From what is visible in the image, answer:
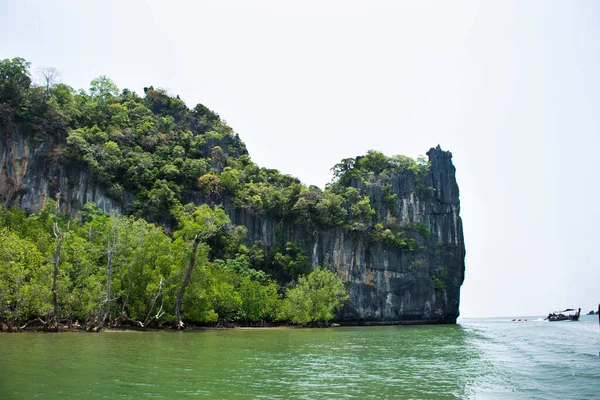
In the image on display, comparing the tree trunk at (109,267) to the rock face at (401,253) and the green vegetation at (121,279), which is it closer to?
the green vegetation at (121,279)

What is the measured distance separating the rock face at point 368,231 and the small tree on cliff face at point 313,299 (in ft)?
25.3

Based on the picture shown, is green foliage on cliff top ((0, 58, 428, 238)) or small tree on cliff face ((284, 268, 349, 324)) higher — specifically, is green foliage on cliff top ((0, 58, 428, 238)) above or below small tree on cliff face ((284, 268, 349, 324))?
above

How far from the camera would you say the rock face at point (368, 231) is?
4697 centimetres

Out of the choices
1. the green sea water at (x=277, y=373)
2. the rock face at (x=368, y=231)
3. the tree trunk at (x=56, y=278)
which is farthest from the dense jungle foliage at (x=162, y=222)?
the green sea water at (x=277, y=373)

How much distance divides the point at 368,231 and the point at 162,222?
88.3ft

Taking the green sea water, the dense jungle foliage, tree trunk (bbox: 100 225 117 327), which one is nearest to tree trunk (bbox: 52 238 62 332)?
the dense jungle foliage

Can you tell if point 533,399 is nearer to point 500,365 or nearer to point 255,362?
point 500,365

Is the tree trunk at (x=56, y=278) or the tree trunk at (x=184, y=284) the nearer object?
the tree trunk at (x=56, y=278)

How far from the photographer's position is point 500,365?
1777cm

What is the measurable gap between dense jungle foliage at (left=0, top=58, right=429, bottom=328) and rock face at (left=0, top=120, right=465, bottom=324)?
42.8 inches

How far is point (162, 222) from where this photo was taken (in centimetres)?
5197

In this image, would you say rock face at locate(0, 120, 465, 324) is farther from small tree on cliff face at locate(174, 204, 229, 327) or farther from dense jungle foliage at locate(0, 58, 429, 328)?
small tree on cliff face at locate(174, 204, 229, 327)

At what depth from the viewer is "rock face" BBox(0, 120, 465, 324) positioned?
47.0 metres

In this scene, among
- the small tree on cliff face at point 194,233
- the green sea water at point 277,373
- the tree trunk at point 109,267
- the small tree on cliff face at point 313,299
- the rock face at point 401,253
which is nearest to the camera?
the green sea water at point 277,373
